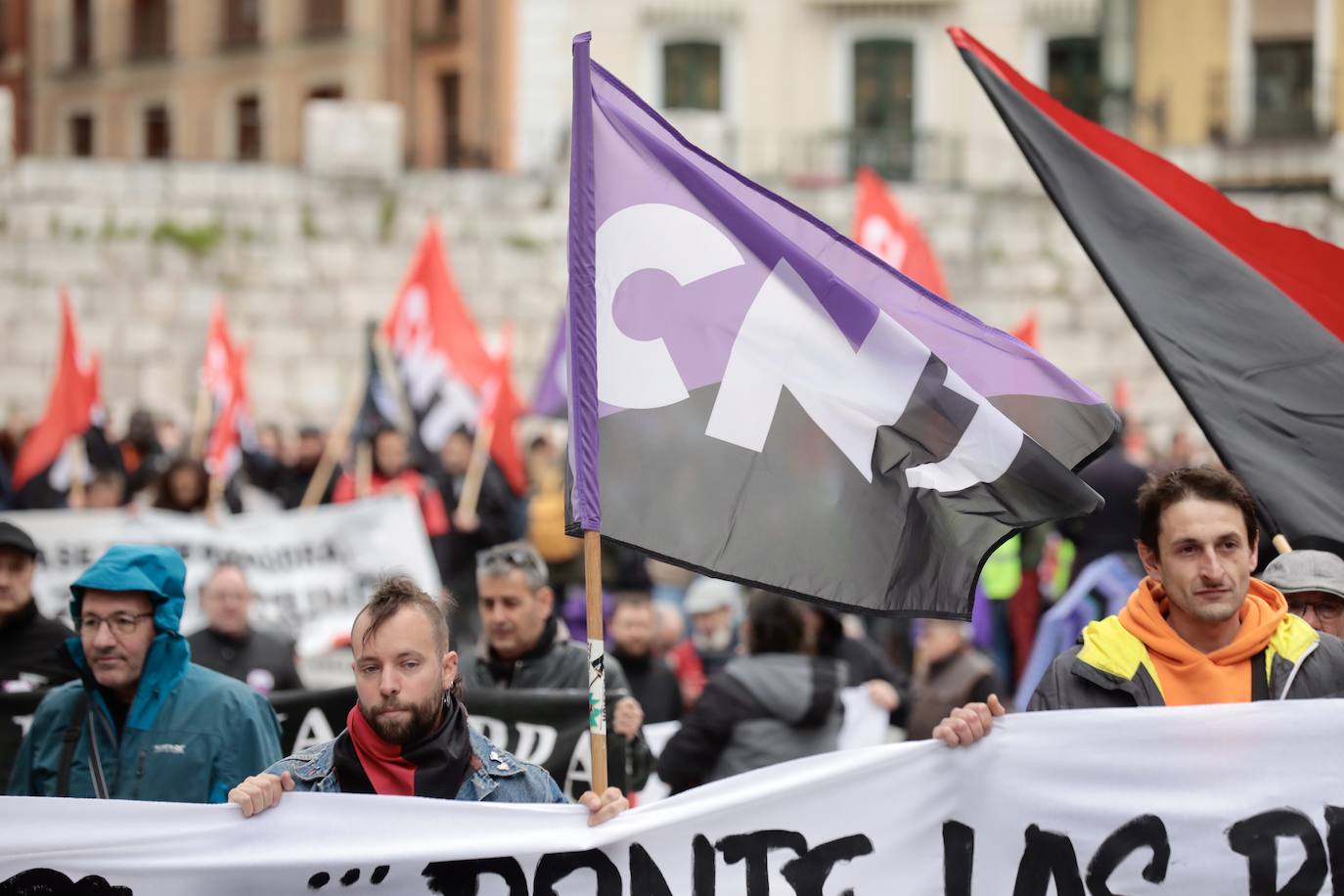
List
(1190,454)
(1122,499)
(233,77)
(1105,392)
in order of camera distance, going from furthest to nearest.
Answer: (233,77) < (1105,392) < (1190,454) < (1122,499)

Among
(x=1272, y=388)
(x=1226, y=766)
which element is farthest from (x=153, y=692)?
(x=1272, y=388)

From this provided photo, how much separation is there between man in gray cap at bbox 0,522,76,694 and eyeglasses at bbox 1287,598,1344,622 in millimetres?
3461

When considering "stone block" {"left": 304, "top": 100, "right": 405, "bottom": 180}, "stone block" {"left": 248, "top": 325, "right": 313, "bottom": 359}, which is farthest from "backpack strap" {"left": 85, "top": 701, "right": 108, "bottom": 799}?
"stone block" {"left": 304, "top": 100, "right": 405, "bottom": 180}

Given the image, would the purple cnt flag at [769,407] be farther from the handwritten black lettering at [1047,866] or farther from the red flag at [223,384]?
the red flag at [223,384]

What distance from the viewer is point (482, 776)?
4148 mm

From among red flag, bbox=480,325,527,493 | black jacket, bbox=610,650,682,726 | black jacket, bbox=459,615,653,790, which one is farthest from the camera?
red flag, bbox=480,325,527,493

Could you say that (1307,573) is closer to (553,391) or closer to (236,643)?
(236,643)

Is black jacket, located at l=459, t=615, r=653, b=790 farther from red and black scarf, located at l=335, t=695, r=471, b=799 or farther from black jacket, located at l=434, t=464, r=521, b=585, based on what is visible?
black jacket, located at l=434, t=464, r=521, b=585

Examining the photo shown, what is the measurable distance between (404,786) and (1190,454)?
487 inches

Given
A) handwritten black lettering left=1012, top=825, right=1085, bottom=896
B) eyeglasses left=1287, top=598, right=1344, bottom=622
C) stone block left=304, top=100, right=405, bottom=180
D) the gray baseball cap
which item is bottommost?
handwritten black lettering left=1012, top=825, right=1085, bottom=896

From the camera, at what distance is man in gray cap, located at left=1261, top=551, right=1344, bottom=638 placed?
474 centimetres

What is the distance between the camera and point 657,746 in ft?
22.8

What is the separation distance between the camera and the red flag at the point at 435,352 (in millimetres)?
12281

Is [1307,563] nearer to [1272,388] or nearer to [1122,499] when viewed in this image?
[1272,388]
